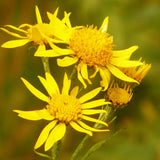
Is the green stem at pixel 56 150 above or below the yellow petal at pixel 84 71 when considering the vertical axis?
below

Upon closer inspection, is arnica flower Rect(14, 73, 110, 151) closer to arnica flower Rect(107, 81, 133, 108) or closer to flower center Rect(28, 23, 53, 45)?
arnica flower Rect(107, 81, 133, 108)

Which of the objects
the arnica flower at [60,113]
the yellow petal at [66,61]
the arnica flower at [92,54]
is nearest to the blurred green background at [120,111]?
the arnica flower at [92,54]

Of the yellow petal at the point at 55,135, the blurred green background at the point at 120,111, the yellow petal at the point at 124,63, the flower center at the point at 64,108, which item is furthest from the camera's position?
the blurred green background at the point at 120,111

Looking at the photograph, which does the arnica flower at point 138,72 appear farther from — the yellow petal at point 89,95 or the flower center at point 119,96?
the yellow petal at point 89,95

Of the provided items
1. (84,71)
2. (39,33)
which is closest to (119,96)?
(84,71)

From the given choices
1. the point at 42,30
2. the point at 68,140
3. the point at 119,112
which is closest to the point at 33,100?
the point at 68,140

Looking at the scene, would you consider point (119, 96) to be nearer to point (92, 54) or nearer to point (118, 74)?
point (118, 74)
